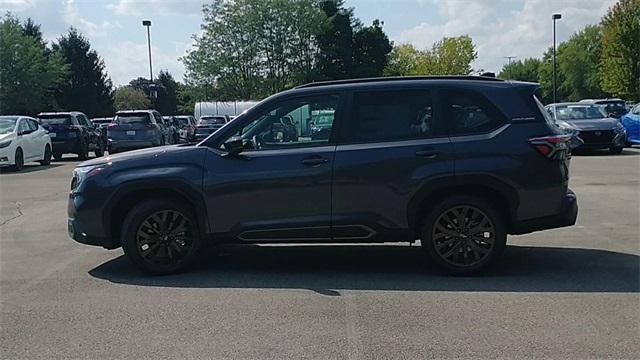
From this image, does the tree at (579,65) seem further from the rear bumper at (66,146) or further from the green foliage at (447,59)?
the rear bumper at (66,146)

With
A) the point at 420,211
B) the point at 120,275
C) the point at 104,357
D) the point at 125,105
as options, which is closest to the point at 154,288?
the point at 120,275

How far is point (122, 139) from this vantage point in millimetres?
25516

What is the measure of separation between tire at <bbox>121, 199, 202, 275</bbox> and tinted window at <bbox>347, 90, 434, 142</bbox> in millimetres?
1886

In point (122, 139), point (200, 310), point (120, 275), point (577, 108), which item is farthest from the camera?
point (122, 139)

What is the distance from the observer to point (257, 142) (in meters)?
7.23

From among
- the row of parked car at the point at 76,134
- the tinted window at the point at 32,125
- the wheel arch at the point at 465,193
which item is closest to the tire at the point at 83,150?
the row of parked car at the point at 76,134

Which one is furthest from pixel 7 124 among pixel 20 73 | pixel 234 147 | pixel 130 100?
pixel 130 100

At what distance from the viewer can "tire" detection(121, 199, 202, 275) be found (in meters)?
7.25

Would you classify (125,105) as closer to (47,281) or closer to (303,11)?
(303,11)

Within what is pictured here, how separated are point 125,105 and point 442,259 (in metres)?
81.7

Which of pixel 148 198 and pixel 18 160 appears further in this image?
pixel 18 160

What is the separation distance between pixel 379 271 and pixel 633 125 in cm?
1908

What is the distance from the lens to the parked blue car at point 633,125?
23.3 m

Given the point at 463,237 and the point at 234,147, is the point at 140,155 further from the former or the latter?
the point at 463,237
